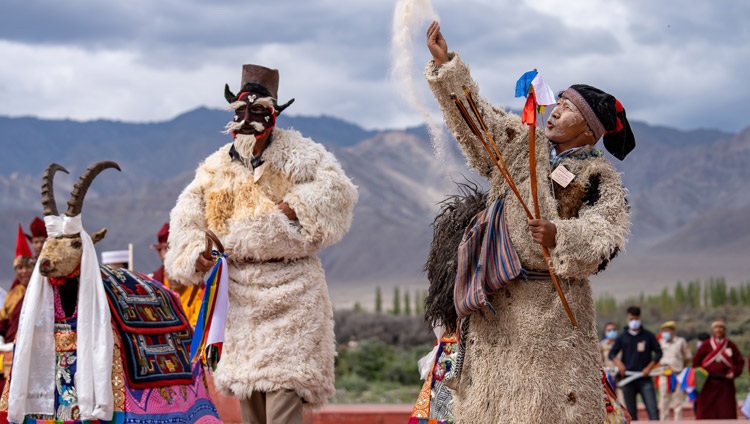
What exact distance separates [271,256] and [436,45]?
254 centimetres

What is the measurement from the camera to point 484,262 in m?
5.58

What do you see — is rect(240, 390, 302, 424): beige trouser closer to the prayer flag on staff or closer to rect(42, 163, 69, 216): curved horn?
rect(42, 163, 69, 216): curved horn

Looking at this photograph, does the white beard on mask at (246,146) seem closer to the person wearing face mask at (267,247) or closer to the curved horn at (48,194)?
the person wearing face mask at (267,247)

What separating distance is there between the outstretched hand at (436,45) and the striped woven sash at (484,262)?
0.71 m

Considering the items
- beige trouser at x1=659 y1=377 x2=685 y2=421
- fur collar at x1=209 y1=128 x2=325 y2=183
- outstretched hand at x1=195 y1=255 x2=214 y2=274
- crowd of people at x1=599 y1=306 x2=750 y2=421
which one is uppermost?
fur collar at x1=209 y1=128 x2=325 y2=183

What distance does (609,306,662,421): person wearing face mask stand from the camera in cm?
1587

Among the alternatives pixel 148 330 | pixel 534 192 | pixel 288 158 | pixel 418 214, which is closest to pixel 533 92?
pixel 534 192

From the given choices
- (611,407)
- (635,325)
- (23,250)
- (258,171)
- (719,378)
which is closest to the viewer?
(611,407)

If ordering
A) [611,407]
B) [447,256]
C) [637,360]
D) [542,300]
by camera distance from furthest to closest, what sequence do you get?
[637,360]
[447,256]
[611,407]
[542,300]

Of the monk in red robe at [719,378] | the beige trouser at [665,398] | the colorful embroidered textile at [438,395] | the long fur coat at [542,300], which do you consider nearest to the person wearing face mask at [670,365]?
the beige trouser at [665,398]

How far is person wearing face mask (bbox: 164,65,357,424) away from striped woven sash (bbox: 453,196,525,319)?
2.13m

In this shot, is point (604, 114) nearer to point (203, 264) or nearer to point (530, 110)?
point (530, 110)

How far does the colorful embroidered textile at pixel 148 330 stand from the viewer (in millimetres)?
7289

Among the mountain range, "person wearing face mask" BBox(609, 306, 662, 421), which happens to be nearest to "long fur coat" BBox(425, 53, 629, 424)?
"person wearing face mask" BBox(609, 306, 662, 421)
